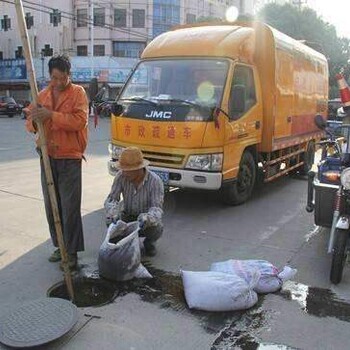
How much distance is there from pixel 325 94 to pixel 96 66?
112 feet

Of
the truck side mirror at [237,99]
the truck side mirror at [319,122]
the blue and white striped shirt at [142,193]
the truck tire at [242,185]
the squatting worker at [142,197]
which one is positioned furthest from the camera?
the truck tire at [242,185]

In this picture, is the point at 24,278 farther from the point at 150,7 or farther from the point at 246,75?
the point at 150,7

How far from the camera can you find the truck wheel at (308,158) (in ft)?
35.5

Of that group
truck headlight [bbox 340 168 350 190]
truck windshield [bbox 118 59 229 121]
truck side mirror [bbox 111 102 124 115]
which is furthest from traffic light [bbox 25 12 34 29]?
truck headlight [bbox 340 168 350 190]

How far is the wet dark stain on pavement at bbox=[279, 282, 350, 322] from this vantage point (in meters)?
3.94

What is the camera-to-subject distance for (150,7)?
47.9m

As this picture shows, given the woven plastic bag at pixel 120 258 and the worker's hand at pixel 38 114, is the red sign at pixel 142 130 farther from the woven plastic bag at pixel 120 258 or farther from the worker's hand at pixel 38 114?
the worker's hand at pixel 38 114

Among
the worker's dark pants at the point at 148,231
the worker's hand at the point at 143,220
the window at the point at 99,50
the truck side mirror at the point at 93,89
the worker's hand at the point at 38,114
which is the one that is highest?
the window at the point at 99,50

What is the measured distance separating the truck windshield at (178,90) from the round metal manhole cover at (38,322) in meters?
3.44

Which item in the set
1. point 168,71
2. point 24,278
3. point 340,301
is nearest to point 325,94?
point 168,71

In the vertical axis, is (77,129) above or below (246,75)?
below

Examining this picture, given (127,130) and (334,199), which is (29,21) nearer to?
(127,130)

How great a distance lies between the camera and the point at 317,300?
4.16 meters

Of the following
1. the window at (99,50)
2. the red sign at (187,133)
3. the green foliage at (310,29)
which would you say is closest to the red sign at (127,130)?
the red sign at (187,133)
